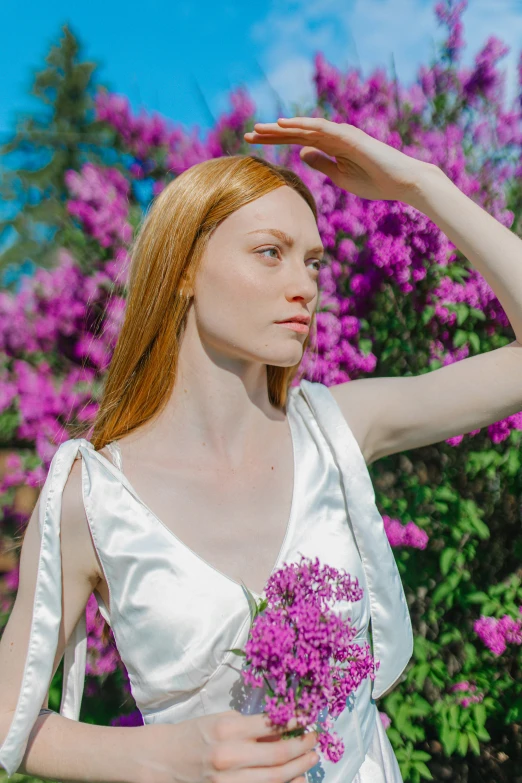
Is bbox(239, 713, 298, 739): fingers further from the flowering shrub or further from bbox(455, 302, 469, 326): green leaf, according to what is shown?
bbox(455, 302, 469, 326): green leaf

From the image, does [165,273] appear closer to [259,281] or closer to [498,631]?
[259,281]

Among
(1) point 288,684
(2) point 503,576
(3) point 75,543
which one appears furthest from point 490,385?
(2) point 503,576

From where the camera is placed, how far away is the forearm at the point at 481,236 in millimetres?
1404

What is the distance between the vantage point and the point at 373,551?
1384 millimetres

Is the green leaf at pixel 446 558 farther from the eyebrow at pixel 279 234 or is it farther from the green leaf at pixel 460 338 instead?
the eyebrow at pixel 279 234

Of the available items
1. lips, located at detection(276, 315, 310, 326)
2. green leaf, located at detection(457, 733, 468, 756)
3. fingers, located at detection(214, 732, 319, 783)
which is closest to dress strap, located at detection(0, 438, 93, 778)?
fingers, located at detection(214, 732, 319, 783)

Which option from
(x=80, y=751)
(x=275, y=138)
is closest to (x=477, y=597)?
(x=80, y=751)

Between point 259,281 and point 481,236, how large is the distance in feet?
1.65

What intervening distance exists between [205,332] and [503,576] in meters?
1.65

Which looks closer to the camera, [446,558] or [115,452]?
[115,452]

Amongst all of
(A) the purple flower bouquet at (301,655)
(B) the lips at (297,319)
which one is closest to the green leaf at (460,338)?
(B) the lips at (297,319)

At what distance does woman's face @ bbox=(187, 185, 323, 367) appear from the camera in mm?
1302

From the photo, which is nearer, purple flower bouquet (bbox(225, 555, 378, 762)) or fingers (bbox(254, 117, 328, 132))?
purple flower bouquet (bbox(225, 555, 378, 762))

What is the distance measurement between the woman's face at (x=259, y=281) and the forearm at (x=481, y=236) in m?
0.29
